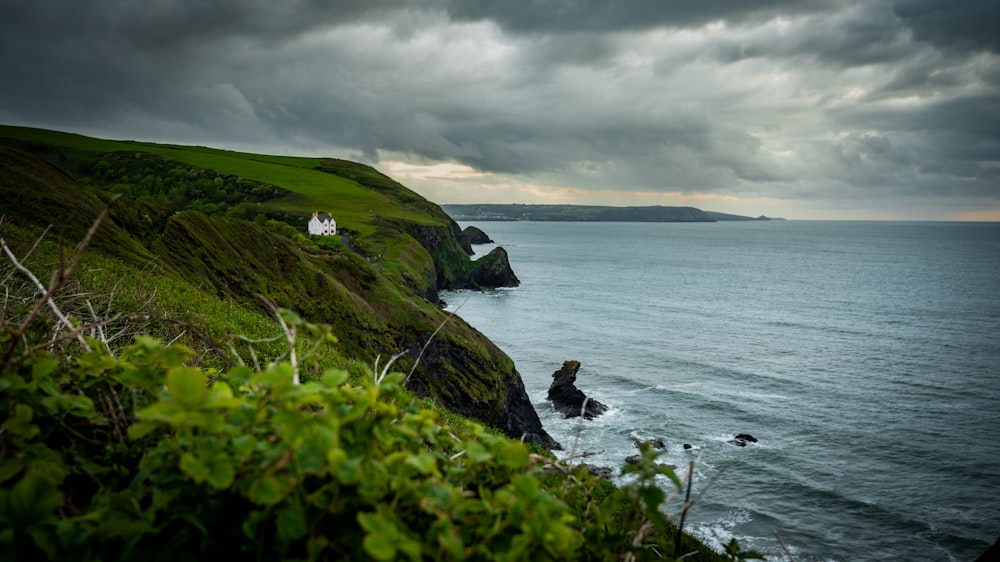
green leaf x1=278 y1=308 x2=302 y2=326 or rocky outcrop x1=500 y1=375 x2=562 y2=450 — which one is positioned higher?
green leaf x1=278 y1=308 x2=302 y2=326

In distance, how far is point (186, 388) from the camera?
1.92 m

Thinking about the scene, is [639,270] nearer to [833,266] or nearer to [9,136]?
[833,266]

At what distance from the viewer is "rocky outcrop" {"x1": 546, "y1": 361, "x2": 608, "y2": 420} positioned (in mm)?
45300

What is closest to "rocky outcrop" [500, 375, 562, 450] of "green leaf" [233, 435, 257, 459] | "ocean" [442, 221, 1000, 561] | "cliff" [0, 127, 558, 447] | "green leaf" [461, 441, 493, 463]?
"cliff" [0, 127, 558, 447]

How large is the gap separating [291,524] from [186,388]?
611 millimetres

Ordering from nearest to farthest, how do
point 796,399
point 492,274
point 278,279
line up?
point 278,279 < point 796,399 < point 492,274

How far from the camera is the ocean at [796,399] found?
31.0 meters

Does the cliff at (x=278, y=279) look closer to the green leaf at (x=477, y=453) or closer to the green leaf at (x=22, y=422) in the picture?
the green leaf at (x=477, y=453)

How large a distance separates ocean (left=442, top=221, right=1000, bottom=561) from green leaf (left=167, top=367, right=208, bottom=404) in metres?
1.58

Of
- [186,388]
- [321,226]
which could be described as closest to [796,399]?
[186,388]

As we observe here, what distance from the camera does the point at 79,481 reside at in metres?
2.54

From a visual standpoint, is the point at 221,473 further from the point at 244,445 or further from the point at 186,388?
the point at 186,388

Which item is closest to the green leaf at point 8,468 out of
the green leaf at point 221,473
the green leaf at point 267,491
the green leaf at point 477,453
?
the green leaf at point 221,473

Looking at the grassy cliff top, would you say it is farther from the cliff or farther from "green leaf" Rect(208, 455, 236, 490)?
"green leaf" Rect(208, 455, 236, 490)
